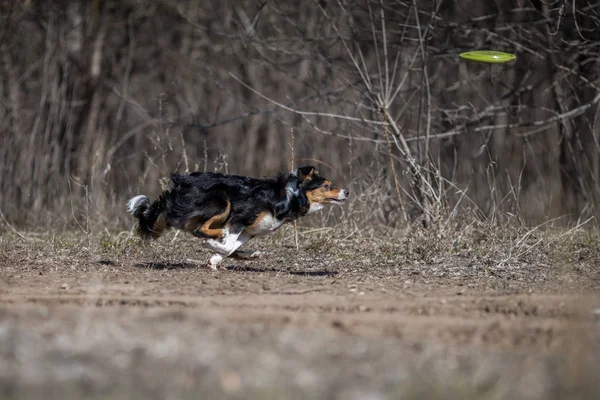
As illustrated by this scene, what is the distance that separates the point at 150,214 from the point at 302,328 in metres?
3.96

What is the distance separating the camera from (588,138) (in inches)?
589

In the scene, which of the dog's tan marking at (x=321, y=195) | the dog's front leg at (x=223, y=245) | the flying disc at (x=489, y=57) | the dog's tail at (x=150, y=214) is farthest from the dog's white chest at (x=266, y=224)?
the flying disc at (x=489, y=57)

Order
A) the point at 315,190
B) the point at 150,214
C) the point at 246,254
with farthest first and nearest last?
the point at 246,254 < the point at 315,190 < the point at 150,214

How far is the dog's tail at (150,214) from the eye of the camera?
9.16m

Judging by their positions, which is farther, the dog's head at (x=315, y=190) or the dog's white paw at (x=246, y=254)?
the dog's white paw at (x=246, y=254)

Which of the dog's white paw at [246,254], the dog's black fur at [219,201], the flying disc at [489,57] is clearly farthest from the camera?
the flying disc at [489,57]

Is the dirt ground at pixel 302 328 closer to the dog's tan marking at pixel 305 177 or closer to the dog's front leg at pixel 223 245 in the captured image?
the dog's front leg at pixel 223 245

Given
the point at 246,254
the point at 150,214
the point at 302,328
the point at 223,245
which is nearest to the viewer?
the point at 302,328

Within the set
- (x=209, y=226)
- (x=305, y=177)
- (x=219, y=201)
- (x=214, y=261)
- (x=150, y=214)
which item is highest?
(x=305, y=177)

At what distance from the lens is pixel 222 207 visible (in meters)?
9.14

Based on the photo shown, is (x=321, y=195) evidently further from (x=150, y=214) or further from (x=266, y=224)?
(x=150, y=214)

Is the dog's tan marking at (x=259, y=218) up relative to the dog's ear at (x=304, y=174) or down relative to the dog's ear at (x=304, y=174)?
down

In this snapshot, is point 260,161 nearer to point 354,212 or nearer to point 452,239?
point 354,212

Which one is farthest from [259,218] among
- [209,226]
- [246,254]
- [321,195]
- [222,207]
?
[321,195]
